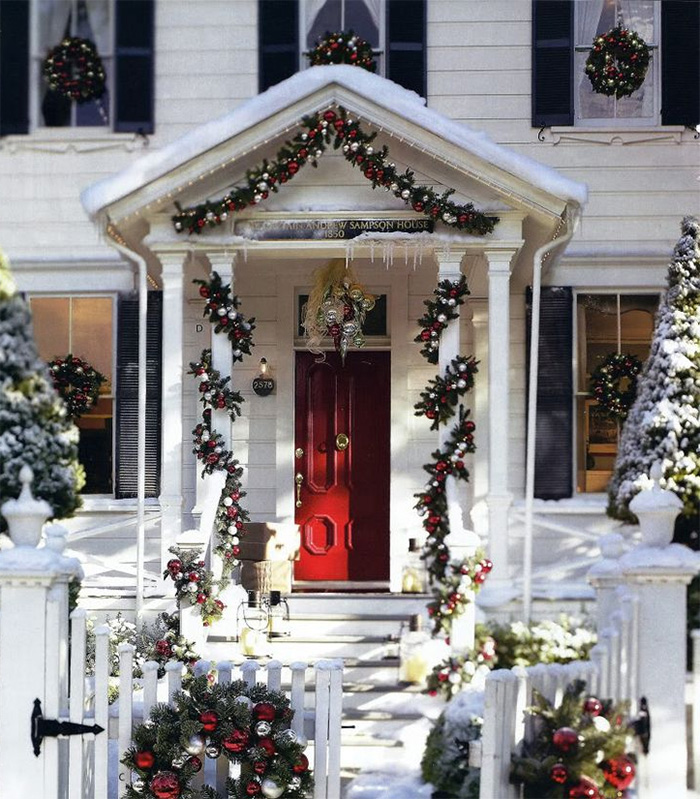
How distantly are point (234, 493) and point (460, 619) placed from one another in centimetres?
205

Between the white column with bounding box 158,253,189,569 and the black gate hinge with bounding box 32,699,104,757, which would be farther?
the white column with bounding box 158,253,189,569

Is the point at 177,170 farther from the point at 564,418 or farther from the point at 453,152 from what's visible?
the point at 564,418

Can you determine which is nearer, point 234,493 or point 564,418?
point 234,493

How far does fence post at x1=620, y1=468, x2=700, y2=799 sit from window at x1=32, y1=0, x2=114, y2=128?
333 inches

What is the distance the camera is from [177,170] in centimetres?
958

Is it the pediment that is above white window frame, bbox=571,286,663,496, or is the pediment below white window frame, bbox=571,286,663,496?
above

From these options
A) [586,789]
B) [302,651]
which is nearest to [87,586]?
[302,651]

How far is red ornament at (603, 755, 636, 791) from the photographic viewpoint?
17.1ft

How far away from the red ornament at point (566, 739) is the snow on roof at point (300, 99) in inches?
202


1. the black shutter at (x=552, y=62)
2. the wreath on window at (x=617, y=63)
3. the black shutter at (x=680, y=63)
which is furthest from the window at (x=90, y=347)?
the black shutter at (x=680, y=63)

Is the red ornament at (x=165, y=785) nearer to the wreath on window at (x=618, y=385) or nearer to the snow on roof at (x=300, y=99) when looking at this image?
the snow on roof at (x=300, y=99)

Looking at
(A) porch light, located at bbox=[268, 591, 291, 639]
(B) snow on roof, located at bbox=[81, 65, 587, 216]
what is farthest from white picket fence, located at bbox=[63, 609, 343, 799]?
(B) snow on roof, located at bbox=[81, 65, 587, 216]

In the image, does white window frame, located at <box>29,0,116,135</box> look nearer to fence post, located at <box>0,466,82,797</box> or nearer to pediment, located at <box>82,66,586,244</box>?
pediment, located at <box>82,66,586,244</box>

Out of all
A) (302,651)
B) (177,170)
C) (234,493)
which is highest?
(177,170)
